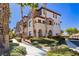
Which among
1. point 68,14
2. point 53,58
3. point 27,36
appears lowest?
point 53,58

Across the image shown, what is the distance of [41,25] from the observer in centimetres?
373

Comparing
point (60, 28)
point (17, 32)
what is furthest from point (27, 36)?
point (60, 28)

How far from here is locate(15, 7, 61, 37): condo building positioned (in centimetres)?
372

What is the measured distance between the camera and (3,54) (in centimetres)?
369

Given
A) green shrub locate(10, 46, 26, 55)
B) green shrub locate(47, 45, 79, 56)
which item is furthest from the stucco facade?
green shrub locate(47, 45, 79, 56)

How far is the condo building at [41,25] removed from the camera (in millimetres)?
3719

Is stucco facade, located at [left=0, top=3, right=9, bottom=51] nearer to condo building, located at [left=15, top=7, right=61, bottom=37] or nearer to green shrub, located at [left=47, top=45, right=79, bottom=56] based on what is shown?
condo building, located at [left=15, top=7, right=61, bottom=37]

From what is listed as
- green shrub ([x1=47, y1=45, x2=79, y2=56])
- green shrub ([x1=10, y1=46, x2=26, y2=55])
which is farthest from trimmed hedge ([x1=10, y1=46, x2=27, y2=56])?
green shrub ([x1=47, y1=45, x2=79, y2=56])

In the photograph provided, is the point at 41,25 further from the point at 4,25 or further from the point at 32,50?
the point at 4,25

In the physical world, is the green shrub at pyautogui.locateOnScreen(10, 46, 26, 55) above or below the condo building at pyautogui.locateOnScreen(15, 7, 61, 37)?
below

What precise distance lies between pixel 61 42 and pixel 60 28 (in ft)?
0.50

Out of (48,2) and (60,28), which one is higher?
(48,2)

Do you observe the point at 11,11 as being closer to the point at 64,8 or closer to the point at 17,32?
the point at 17,32

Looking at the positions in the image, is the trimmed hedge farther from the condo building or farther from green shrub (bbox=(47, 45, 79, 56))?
green shrub (bbox=(47, 45, 79, 56))
